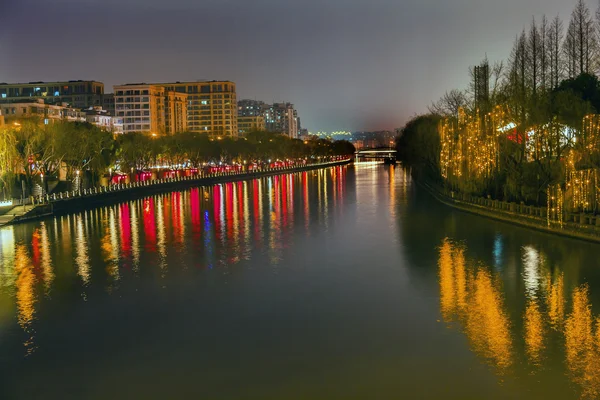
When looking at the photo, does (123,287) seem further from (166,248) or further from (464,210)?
(464,210)

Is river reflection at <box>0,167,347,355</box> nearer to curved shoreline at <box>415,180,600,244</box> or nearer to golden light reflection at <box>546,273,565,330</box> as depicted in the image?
curved shoreline at <box>415,180,600,244</box>

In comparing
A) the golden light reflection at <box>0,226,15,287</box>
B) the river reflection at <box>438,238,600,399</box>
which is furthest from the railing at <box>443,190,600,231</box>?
the golden light reflection at <box>0,226,15,287</box>

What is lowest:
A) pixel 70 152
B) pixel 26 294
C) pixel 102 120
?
pixel 26 294

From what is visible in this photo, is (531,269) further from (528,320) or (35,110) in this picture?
(35,110)

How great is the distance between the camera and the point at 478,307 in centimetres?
1688

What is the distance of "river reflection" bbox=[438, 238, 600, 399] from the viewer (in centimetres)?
1255

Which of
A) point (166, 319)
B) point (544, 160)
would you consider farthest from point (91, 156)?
point (166, 319)

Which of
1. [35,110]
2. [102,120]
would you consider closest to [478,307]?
[35,110]

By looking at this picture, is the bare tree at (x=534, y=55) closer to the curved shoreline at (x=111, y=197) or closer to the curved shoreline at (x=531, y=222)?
the curved shoreline at (x=531, y=222)

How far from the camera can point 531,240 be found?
1153 inches

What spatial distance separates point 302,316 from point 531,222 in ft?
68.1

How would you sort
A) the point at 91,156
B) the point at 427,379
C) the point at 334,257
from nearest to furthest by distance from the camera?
the point at 427,379
the point at 334,257
the point at 91,156

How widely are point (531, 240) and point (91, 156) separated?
51734 mm

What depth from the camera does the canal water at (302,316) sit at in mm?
11953
